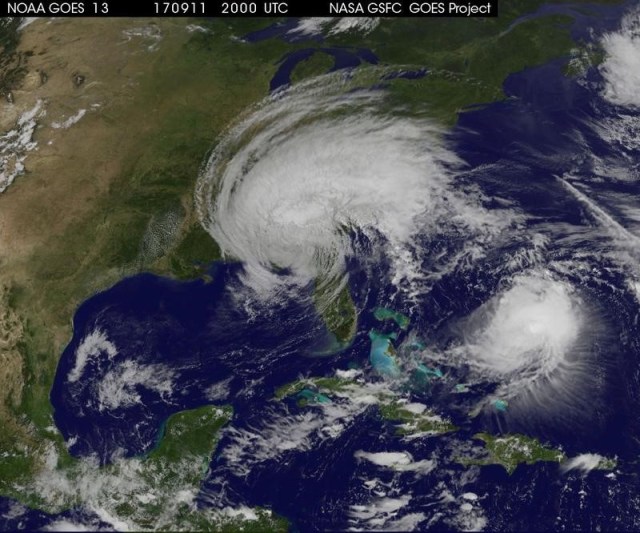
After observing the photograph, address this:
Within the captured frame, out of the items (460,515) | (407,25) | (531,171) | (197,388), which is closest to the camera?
(460,515)

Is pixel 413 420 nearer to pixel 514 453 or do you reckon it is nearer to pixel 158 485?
Result: pixel 514 453

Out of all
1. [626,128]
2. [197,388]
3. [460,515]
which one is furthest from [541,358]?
[197,388]

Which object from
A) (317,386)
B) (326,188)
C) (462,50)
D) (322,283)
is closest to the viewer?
(317,386)

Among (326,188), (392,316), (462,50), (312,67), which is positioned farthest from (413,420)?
(462,50)

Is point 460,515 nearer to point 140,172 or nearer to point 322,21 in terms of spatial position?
point 140,172

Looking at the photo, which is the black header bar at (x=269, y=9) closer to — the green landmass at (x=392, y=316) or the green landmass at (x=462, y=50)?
the green landmass at (x=462, y=50)

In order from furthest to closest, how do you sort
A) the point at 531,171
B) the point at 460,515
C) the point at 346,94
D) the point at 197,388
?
the point at 346,94 < the point at 531,171 < the point at 197,388 < the point at 460,515

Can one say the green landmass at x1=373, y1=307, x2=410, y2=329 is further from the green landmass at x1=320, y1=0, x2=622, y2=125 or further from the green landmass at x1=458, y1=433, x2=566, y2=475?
the green landmass at x1=320, y1=0, x2=622, y2=125
